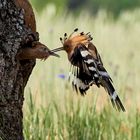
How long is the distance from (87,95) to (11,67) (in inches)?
83.3

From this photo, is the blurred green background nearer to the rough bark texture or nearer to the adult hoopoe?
the rough bark texture

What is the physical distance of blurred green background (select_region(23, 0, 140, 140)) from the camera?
150 inches

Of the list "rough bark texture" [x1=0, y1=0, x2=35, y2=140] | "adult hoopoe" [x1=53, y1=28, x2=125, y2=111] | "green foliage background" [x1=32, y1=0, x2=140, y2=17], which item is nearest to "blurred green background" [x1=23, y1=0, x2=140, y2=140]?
"rough bark texture" [x1=0, y1=0, x2=35, y2=140]

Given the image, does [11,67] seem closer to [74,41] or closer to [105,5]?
[74,41]

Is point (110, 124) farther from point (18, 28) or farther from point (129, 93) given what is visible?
point (129, 93)

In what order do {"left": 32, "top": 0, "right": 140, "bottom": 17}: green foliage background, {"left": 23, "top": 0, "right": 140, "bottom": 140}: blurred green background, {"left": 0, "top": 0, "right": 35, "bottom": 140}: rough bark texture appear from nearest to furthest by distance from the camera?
{"left": 0, "top": 0, "right": 35, "bottom": 140}: rough bark texture < {"left": 23, "top": 0, "right": 140, "bottom": 140}: blurred green background < {"left": 32, "top": 0, "right": 140, "bottom": 17}: green foliage background

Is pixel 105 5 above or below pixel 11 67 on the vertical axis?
above

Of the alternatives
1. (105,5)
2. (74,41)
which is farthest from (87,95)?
(105,5)

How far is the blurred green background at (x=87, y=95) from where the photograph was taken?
3.81 m

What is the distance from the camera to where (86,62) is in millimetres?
2982

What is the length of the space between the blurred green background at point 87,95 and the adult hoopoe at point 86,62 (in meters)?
0.62

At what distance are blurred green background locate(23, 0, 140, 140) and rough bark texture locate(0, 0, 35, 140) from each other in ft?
1.68

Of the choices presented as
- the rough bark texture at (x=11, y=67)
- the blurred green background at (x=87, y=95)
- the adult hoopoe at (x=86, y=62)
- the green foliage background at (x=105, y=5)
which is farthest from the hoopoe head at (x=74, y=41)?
the green foliage background at (x=105, y=5)

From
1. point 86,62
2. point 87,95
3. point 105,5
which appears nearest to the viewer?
point 86,62
